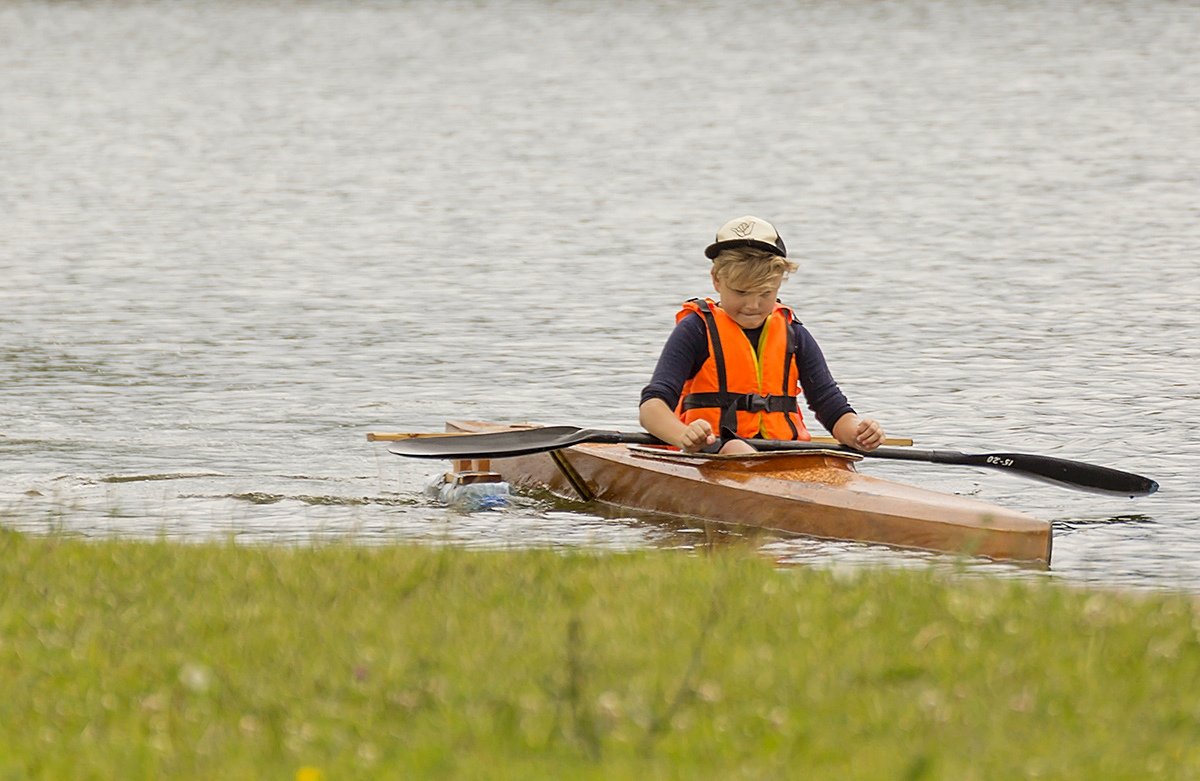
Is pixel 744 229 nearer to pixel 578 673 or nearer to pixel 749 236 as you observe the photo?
pixel 749 236

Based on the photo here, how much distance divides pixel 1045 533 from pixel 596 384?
24.4 feet

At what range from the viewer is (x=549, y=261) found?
25781 mm

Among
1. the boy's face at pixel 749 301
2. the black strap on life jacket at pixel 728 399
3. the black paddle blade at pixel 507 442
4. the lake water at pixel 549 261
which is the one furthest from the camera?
the lake water at pixel 549 261

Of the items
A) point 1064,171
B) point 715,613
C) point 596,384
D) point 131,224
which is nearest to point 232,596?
point 715,613

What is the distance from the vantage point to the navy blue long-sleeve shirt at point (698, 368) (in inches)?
451

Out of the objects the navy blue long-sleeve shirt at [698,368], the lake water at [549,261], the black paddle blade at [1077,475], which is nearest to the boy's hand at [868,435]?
the navy blue long-sleeve shirt at [698,368]

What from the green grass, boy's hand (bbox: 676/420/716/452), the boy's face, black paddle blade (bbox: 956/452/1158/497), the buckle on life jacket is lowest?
the green grass

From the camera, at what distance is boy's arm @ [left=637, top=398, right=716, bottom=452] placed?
1112 cm

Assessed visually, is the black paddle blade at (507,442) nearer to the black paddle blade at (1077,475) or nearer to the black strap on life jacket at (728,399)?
the black strap on life jacket at (728,399)

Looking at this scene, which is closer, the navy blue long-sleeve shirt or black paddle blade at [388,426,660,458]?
the navy blue long-sleeve shirt

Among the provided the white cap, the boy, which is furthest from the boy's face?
the white cap

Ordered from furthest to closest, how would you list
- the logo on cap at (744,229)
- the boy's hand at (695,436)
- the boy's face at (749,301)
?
the boy's face at (749,301), the logo on cap at (744,229), the boy's hand at (695,436)

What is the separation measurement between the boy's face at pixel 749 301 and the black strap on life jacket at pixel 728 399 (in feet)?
0.40

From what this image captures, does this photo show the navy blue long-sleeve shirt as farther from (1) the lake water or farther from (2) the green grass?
(2) the green grass
